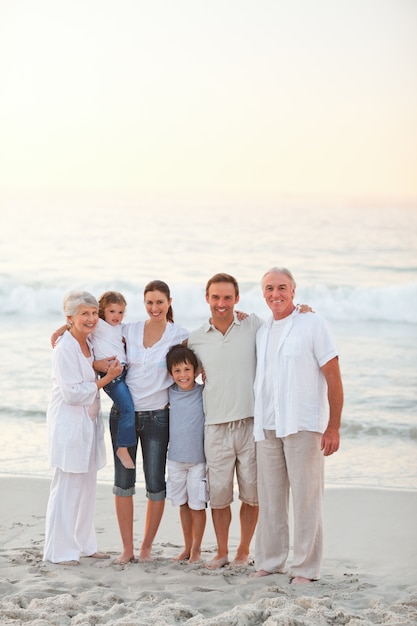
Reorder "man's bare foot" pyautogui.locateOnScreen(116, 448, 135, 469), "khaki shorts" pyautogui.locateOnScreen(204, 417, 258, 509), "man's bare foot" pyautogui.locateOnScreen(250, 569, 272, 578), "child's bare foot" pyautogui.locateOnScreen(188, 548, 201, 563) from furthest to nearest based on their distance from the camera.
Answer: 1. "child's bare foot" pyautogui.locateOnScreen(188, 548, 201, 563)
2. "man's bare foot" pyautogui.locateOnScreen(116, 448, 135, 469)
3. "khaki shorts" pyautogui.locateOnScreen(204, 417, 258, 509)
4. "man's bare foot" pyautogui.locateOnScreen(250, 569, 272, 578)

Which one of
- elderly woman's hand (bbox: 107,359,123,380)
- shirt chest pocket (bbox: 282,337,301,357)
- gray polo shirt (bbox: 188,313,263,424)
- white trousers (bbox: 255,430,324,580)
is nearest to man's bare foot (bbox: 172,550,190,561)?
white trousers (bbox: 255,430,324,580)

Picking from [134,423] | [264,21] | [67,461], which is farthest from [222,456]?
[264,21]

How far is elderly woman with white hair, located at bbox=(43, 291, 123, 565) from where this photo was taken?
16.9 ft

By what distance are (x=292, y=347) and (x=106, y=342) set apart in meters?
1.18

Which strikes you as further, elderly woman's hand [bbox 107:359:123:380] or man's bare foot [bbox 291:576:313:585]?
elderly woman's hand [bbox 107:359:123:380]

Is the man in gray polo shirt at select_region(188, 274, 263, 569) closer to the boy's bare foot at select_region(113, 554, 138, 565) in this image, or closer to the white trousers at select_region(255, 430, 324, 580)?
the white trousers at select_region(255, 430, 324, 580)

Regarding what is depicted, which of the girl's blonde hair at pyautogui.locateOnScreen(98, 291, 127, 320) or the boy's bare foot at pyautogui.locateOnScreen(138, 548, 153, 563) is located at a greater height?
the girl's blonde hair at pyautogui.locateOnScreen(98, 291, 127, 320)

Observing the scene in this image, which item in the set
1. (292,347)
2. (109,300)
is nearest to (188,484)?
(292,347)

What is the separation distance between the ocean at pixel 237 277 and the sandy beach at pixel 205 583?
1167 mm

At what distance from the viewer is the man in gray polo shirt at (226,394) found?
5.06m

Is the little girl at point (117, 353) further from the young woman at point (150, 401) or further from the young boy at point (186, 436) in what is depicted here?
the young boy at point (186, 436)

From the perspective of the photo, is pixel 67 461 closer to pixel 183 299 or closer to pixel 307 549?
pixel 307 549

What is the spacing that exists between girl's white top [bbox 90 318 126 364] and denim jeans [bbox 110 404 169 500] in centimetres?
32

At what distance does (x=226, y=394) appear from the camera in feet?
16.6
